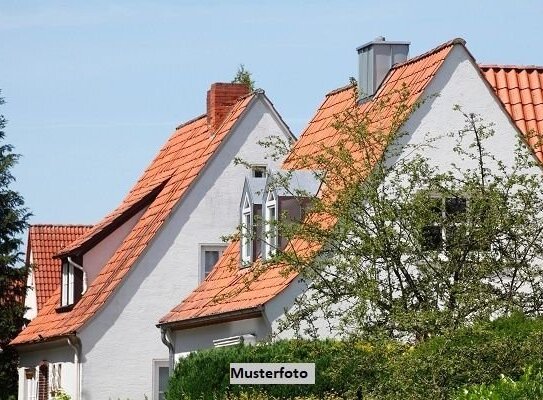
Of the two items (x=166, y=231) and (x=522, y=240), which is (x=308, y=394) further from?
(x=166, y=231)

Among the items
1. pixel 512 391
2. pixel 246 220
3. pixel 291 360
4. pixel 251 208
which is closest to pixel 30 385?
pixel 246 220

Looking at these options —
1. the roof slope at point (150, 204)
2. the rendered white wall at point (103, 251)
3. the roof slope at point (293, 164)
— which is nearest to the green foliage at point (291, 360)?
the roof slope at point (293, 164)

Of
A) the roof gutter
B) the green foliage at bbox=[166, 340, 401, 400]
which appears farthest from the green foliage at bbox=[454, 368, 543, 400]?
A: the roof gutter

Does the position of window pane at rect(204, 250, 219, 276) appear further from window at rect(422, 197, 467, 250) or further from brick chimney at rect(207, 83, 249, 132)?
window at rect(422, 197, 467, 250)

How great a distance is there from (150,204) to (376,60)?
29.7 feet

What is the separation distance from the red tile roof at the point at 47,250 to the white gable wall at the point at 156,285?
12.2 meters

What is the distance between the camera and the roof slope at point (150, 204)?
121 ft

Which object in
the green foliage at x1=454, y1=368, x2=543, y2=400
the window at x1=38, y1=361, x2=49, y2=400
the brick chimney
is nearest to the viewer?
the green foliage at x1=454, y1=368, x2=543, y2=400

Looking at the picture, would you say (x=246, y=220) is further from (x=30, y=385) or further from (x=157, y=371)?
(x=30, y=385)

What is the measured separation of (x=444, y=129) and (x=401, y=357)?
1195 centimetres

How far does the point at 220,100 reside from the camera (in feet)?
129

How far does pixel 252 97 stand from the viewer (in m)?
36.8

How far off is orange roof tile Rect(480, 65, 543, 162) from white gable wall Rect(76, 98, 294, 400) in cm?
649

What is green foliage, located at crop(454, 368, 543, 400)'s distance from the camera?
47.9 feet
